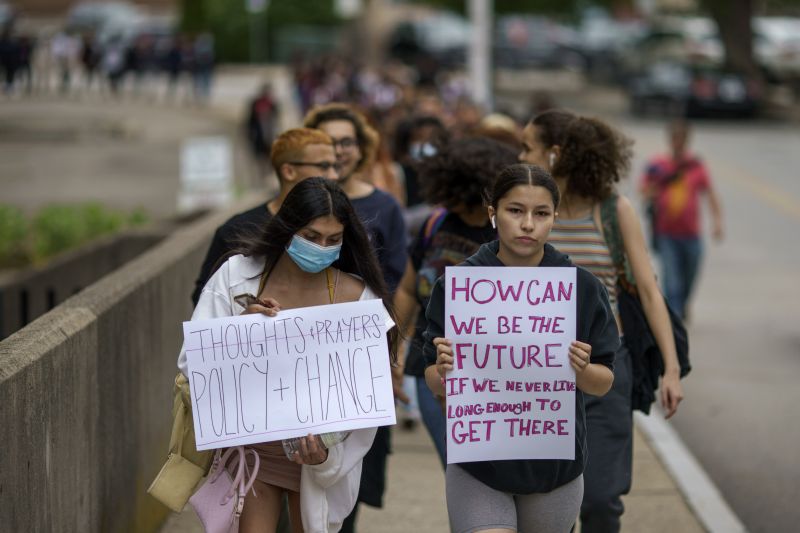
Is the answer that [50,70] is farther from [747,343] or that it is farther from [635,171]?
[747,343]

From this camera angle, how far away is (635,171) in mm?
25938

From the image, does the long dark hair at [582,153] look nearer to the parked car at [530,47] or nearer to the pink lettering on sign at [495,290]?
the pink lettering on sign at [495,290]

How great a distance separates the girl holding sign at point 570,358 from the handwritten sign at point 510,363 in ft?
0.19

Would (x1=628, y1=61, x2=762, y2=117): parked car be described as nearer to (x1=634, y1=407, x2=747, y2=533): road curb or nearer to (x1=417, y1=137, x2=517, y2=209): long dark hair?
(x1=634, y1=407, x2=747, y2=533): road curb

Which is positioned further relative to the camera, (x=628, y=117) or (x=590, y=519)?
(x=628, y=117)

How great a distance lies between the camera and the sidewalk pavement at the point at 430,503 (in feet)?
22.1

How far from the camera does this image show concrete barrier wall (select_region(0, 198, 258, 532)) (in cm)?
436

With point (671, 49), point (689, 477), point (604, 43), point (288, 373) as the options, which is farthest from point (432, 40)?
point (288, 373)

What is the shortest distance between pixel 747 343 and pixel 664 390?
698cm

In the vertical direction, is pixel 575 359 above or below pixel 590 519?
above

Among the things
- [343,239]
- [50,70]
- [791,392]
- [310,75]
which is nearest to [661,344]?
[343,239]

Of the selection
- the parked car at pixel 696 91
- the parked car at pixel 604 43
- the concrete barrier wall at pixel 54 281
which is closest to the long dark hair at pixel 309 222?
the concrete barrier wall at pixel 54 281

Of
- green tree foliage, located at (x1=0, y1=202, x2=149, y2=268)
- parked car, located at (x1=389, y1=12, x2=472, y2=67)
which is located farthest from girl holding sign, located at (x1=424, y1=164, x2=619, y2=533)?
parked car, located at (x1=389, y1=12, x2=472, y2=67)

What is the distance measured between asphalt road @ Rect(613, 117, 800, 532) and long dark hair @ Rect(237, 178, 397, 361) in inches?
126
